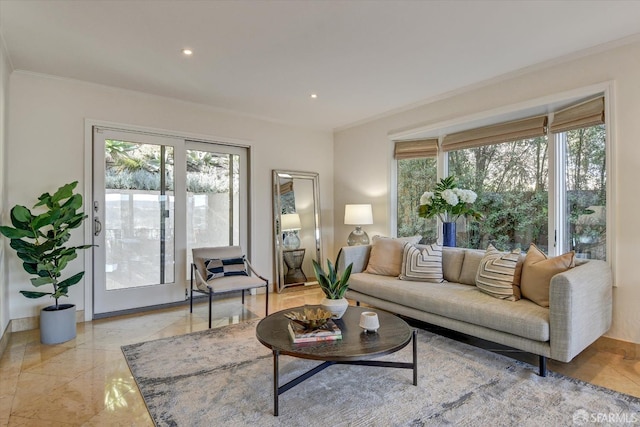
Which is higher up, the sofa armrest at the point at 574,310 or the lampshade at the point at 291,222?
the lampshade at the point at 291,222

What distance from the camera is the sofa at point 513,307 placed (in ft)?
7.55

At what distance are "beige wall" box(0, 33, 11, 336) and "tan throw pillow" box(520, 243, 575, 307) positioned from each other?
14.0 ft

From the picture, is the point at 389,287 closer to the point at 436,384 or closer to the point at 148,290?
the point at 436,384

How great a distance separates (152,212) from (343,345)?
3082 mm

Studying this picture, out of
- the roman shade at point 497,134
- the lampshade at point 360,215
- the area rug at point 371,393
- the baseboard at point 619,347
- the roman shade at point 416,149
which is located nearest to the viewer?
the area rug at point 371,393

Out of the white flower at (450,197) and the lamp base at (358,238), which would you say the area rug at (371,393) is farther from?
the lamp base at (358,238)

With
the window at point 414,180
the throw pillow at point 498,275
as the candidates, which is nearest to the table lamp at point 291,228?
the window at point 414,180

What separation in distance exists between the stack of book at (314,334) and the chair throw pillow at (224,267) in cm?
195

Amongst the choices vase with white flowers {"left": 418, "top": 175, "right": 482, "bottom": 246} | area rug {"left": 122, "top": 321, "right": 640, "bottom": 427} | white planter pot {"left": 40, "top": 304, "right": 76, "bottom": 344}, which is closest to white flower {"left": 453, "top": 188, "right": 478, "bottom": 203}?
vase with white flowers {"left": 418, "top": 175, "right": 482, "bottom": 246}

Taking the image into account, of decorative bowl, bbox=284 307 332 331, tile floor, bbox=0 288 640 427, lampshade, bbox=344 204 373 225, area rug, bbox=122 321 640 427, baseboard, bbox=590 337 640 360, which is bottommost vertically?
tile floor, bbox=0 288 640 427

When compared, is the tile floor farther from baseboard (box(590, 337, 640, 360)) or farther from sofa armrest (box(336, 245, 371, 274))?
sofa armrest (box(336, 245, 371, 274))

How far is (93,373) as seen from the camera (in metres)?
2.49

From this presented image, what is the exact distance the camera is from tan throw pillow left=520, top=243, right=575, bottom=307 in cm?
261

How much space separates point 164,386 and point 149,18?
2.50 meters
